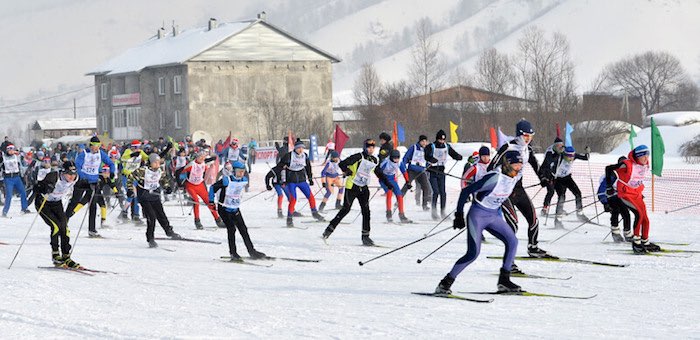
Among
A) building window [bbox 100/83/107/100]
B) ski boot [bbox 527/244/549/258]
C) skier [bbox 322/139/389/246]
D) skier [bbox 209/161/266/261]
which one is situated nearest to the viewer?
ski boot [bbox 527/244/549/258]

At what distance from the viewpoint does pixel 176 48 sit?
3007 inches

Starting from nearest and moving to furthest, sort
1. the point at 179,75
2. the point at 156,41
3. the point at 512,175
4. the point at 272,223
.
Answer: the point at 512,175, the point at 272,223, the point at 179,75, the point at 156,41

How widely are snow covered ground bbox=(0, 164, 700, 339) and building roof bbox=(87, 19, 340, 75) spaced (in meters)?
56.9

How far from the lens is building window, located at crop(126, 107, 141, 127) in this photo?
78938 mm

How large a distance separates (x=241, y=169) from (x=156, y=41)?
70840 millimetres

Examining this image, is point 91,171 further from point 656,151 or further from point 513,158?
point 656,151

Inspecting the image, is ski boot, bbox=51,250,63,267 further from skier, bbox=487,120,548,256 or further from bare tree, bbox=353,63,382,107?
bare tree, bbox=353,63,382,107

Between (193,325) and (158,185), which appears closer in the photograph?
(193,325)

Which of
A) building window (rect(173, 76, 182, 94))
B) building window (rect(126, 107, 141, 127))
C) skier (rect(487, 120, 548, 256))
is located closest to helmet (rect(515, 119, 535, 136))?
skier (rect(487, 120, 548, 256))

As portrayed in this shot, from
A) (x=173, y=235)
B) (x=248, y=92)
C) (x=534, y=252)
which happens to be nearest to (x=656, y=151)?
(x=534, y=252)

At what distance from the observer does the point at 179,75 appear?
73750 mm

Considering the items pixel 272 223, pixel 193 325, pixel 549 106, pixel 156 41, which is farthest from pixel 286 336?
pixel 156 41

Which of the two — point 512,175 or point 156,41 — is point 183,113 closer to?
point 156,41

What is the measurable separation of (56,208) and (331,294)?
4194 millimetres
